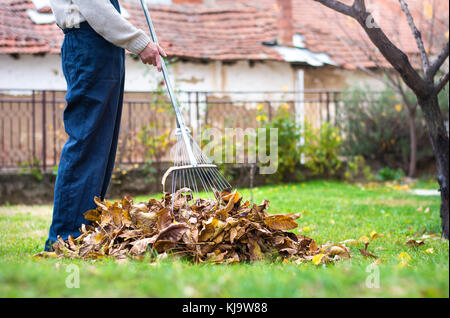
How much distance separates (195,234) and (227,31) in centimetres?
950

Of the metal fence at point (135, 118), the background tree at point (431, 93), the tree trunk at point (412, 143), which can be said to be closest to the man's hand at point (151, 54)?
the background tree at point (431, 93)

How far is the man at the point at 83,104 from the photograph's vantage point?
2.65 meters

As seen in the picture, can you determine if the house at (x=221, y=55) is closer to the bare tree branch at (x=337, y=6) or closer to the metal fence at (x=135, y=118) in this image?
the metal fence at (x=135, y=118)

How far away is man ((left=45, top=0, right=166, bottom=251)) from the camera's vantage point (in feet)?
8.70

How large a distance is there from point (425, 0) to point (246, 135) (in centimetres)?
359

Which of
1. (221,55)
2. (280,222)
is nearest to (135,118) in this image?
(221,55)

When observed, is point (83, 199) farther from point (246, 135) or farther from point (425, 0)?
point (425, 0)

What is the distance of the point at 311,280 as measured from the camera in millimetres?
1388

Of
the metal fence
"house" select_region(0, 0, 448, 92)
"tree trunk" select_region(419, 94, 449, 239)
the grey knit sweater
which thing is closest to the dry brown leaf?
the grey knit sweater

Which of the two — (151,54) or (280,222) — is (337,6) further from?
(280,222)

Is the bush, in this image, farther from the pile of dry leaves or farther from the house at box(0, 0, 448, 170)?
the pile of dry leaves

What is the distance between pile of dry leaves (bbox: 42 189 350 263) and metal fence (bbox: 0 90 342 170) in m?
5.04

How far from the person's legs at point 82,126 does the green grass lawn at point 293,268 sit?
0.33m
